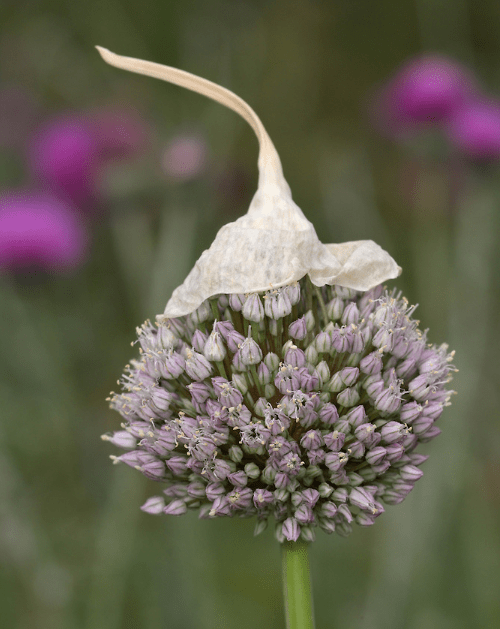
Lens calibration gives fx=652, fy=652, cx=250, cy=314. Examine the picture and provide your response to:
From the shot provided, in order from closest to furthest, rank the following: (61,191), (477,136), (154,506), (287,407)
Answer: (287,407) → (154,506) → (477,136) → (61,191)

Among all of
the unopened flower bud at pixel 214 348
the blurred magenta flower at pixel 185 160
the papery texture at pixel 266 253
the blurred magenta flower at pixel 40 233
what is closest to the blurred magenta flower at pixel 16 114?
the blurred magenta flower at pixel 40 233

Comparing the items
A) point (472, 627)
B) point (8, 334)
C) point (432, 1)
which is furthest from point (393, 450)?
point (432, 1)

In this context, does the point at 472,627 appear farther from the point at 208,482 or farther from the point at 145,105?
the point at 145,105

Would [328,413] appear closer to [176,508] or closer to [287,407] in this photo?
[287,407]

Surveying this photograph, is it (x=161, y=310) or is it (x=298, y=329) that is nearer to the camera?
(x=298, y=329)

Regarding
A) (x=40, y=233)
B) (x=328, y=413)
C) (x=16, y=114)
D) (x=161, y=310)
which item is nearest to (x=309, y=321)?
(x=328, y=413)

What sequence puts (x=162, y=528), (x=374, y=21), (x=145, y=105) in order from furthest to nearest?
(x=374, y=21)
(x=145, y=105)
(x=162, y=528)

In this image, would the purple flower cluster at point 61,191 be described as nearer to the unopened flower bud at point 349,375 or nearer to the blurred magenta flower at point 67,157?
the blurred magenta flower at point 67,157
